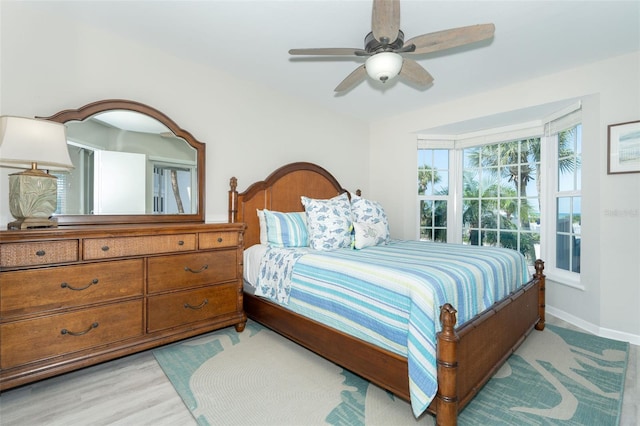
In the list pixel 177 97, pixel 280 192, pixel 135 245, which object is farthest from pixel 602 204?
pixel 177 97

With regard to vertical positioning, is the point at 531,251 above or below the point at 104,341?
above

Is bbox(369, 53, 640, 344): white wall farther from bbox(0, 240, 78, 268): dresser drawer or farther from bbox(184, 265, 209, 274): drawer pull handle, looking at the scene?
bbox(0, 240, 78, 268): dresser drawer

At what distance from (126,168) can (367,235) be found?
2.12 metres

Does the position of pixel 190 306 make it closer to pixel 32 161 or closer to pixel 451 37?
pixel 32 161

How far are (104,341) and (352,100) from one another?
11.0ft

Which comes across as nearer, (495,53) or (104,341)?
(104,341)

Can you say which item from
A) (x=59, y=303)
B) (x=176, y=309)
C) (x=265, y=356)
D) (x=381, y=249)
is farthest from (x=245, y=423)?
(x=381, y=249)

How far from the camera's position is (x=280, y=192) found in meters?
3.45

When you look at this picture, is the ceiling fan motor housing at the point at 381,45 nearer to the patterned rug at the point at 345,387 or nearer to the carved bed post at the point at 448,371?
the carved bed post at the point at 448,371

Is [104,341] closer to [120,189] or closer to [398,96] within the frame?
[120,189]

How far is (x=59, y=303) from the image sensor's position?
1758 millimetres

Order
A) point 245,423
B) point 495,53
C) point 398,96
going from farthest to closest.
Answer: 1. point 398,96
2. point 495,53
3. point 245,423

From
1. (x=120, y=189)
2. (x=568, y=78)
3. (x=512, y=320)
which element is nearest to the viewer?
(x=512, y=320)

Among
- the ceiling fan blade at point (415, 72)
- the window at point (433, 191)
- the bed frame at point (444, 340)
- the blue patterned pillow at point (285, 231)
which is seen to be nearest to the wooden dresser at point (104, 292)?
the blue patterned pillow at point (285, 231)
